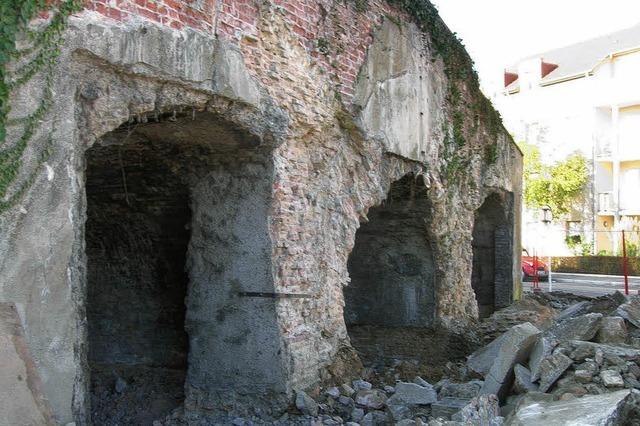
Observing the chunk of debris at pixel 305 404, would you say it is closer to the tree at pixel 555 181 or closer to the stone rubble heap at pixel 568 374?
the stone rubble heap at pixel 568 374

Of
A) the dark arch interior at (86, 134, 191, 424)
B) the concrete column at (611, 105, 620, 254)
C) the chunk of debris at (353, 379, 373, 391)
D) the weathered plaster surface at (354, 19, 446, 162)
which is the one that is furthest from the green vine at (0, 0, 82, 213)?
the concrete column at (611, 105, 620, 254)

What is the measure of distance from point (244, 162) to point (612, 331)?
14.5 feet

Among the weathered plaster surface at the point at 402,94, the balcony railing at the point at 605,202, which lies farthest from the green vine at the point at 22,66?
the balcony railing at the point at 605,202

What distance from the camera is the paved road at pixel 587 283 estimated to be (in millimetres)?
21358

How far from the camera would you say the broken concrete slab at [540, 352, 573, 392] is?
665 centimetres

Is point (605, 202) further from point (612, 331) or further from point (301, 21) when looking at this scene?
point (301, 21)

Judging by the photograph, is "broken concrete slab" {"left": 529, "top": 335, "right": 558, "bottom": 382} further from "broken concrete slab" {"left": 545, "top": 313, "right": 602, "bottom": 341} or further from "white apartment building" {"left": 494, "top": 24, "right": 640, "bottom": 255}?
"white apartment building" {"left": 494, "top": 24, "right": 640, "bottom": 255}

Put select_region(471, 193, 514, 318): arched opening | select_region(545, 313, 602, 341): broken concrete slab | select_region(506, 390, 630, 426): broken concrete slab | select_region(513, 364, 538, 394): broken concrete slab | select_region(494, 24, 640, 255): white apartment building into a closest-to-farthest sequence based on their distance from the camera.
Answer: select_region(506, 390, 630, 426): broken concrete slab, select_region(513, 364, 538, 394): broken concrete slab, select_region(545, 313, 602, 341): broken concrete slab, select_region(471, 193, 514, 318): arched opening, select_region(494, 24, 640, 255): white apartment building

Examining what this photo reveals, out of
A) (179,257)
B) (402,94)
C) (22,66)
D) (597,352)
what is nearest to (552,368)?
(597,352)

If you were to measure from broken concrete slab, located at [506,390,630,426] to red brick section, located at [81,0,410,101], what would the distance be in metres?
3.54

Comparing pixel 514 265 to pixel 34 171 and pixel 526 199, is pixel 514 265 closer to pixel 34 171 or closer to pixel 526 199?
pixel 34 171

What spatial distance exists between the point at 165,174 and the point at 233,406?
2256mm

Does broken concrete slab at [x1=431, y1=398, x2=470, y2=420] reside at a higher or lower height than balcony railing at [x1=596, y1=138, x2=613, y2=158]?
lower

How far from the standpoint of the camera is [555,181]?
3488cm
